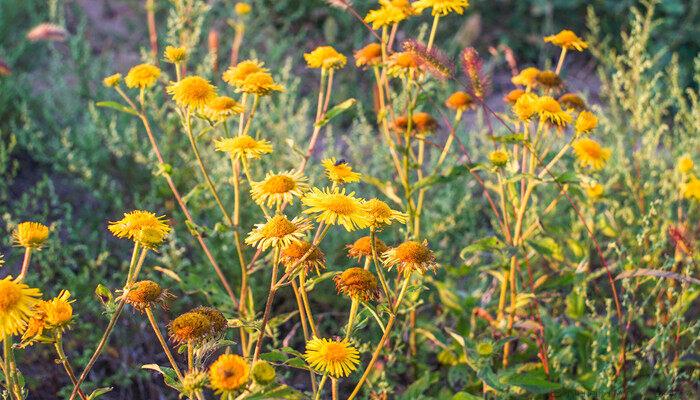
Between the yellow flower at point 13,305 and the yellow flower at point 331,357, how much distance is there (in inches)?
17.1

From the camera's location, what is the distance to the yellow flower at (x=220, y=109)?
5.00 ft

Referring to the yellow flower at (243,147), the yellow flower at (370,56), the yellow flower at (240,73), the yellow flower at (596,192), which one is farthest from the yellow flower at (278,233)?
the yellow flower at (596,192)

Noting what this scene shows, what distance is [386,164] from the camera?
9.35 ft

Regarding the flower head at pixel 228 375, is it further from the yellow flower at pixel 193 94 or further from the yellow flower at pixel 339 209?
the yellow flower at pixel 193 94

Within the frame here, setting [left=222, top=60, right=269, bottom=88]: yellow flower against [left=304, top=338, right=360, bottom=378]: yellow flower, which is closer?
[left=304, top=338, right=360, bottom=378]: yellow flower

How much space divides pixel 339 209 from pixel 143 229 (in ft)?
1.07

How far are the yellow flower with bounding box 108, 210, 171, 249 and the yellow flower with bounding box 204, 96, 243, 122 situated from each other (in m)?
0.33

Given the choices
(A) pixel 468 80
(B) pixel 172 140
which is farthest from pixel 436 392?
(B) pixel 172 140

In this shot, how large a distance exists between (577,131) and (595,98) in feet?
11.3

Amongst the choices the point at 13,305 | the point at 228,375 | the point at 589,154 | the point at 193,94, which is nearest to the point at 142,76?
the point at 193,94

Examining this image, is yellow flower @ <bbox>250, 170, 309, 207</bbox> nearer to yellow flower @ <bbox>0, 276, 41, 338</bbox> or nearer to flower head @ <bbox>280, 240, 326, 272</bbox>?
flower head @ <bbox>280, 240, 326, 272</bbox>

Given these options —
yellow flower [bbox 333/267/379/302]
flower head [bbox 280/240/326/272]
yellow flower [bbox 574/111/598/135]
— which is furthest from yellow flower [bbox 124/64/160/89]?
yellow flower [bbox 574/111/598/135]

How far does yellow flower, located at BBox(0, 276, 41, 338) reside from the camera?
100 centimetres

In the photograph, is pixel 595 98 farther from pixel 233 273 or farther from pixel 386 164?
pixel 233 273
